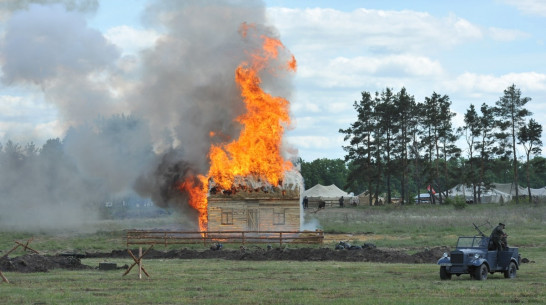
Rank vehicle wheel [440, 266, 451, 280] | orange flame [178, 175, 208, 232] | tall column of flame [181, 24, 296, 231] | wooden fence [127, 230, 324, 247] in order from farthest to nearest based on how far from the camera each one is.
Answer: orange flame [178, 175, 208, 232]
tall column of flame [181, 24, 296, 231]
wooden fence [127, 230, 324, 247]
vehicle wheel [440, 266, 451, 280]

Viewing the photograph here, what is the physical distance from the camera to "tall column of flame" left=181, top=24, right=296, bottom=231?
2042 inches

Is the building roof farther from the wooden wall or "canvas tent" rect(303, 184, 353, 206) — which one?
the wooden wall

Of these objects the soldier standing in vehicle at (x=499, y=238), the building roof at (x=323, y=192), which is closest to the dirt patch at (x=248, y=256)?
the soldier standing in vehicle at (x=499, y=238)

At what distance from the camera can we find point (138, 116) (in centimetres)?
6062

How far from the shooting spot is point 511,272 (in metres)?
27.6

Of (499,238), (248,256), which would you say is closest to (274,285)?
(499,238)

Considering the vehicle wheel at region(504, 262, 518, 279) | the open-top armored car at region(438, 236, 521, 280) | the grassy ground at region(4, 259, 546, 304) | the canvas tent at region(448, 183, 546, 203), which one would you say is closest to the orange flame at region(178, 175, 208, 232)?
the grassy ground at region(4, 259, 546, 304)

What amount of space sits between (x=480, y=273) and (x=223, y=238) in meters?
21.7

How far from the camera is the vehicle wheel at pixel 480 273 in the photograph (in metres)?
26.6

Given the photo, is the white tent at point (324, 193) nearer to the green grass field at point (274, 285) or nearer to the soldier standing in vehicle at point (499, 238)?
the green grass field at point (274, 285)

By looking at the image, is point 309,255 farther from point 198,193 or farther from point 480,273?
point 198,193

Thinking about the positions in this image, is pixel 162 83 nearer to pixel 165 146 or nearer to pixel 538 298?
pixel 165 146

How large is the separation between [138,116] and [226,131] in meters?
9.17

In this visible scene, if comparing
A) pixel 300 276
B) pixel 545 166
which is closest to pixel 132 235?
pixel 300 276
